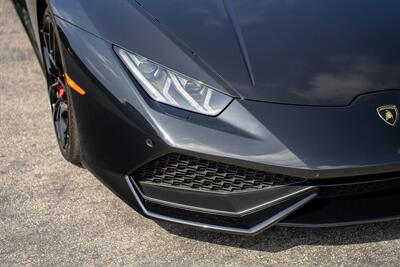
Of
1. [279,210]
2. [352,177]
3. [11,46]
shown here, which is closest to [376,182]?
[352,177]

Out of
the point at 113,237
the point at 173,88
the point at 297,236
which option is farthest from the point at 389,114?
the point at 113,237

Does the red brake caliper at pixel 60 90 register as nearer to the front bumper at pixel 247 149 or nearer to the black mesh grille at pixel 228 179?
the front bumper at pixel 247 149

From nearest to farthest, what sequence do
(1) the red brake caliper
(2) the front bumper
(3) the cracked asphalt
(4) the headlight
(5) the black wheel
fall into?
(2) the front bumper
(4) the headlight
(3) the cracked asphalt
(5) the black wheel
(1) the red brake caliper

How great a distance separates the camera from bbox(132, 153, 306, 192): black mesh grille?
2.88 m

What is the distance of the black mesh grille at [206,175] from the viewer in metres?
2.88

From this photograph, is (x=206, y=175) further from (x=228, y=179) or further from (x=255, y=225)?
(x=255, y=225)

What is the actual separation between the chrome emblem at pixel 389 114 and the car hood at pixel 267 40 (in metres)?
0.10

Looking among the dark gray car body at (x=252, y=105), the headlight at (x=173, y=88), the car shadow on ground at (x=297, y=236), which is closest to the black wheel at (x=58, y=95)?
the dark gray car body at (x=252, y=105)

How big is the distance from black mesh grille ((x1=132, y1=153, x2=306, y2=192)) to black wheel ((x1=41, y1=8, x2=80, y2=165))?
562 mm

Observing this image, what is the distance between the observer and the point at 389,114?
2.92 m

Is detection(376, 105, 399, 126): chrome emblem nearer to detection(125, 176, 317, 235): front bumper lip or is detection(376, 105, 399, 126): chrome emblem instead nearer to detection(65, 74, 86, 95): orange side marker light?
detection(125, 176, 317, 235): front bumper lip

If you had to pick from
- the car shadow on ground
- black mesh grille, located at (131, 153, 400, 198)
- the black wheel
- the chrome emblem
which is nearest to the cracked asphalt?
the car shadow on ground

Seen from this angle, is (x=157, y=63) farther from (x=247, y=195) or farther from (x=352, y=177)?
(x=352, y=177)

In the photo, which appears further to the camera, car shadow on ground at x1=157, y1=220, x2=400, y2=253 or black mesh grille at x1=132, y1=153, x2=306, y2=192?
car shadow on ground at x1=157, y1=220, x2=400, y2=253
